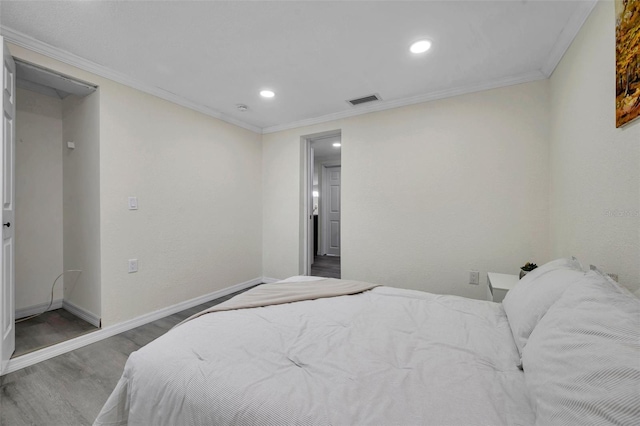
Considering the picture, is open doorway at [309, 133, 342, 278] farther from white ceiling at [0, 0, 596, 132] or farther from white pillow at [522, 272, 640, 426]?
white pillow at [522, 272, 640, 426]

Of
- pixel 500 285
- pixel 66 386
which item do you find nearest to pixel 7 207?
pixel 66 386

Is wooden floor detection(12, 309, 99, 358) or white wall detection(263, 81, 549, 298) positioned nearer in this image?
wooden floor detection(12, 309, 99, 358)

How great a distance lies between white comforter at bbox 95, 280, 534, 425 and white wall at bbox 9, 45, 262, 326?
5.78 feet

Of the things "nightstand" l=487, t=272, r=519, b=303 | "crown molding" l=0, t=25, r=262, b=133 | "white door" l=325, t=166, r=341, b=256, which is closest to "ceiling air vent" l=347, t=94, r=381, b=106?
"crown molding" l=0, t=25, r=262, b=133

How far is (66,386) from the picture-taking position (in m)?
1.77

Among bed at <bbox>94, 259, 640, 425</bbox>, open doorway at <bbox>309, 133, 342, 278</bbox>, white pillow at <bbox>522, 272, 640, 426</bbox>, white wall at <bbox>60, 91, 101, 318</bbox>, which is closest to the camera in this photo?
white pillow at <bbox>522, 272, 640, 426</bbox>

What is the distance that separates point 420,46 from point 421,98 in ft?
3.11

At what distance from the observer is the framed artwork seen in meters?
1.21

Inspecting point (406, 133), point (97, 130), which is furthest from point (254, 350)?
point (406, 133)

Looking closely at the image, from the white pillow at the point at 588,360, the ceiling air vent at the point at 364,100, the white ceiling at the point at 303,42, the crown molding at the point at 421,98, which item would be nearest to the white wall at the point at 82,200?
the white ceiling at the point at 303,42

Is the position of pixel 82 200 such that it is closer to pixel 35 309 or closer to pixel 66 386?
pixel 35 309

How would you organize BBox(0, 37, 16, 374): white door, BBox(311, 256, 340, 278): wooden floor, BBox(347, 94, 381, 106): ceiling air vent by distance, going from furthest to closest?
BBox(311, 256, 340, 278): wooden floor, BBox(347, 94, 381, 106): ceiling air vent, BBox(0, 37, 16, 374): white door

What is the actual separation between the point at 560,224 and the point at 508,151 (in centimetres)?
84

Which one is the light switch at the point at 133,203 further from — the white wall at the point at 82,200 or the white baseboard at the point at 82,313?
the white baseboard at the point at 82,313
